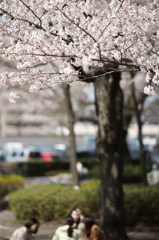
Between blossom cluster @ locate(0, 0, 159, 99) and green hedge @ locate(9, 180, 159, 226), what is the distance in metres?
6.10

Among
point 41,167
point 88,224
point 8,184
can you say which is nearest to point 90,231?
point 88,224

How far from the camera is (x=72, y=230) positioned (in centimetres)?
668

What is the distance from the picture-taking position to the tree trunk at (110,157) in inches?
369

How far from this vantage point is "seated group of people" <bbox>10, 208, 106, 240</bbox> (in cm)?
633

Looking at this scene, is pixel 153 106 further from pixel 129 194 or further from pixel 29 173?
pixel 129 194

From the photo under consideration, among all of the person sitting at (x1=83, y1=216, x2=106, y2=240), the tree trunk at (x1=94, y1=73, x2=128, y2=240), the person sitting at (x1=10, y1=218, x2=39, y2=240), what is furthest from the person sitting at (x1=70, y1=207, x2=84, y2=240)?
the tree trunk at (x1=94, y1=73, x2=128, y2=240)

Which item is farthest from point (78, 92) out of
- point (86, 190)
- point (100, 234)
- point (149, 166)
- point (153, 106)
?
point (100, 234)

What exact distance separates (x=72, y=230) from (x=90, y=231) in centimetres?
55

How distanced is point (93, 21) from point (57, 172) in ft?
70.2

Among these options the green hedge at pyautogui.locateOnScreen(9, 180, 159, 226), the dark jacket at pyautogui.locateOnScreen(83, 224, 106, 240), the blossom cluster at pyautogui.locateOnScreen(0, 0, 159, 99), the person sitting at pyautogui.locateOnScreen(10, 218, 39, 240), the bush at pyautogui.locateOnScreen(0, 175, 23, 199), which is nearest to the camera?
the blossom cluster at pyautogui.locateOnScreen(0, 0, 159, 99)

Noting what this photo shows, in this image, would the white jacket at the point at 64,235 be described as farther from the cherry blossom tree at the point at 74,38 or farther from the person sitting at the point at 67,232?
the cherry blossom tree at the point at 74,38

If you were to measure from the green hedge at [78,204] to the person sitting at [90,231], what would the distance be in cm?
444

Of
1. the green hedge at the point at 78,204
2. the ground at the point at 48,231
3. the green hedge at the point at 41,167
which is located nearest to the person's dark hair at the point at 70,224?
the ground at the point at 48,231

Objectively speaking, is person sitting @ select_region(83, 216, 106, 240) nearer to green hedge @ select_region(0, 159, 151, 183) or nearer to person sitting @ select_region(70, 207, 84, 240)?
person sitting @ select_region(70, 207, 84, 240)
